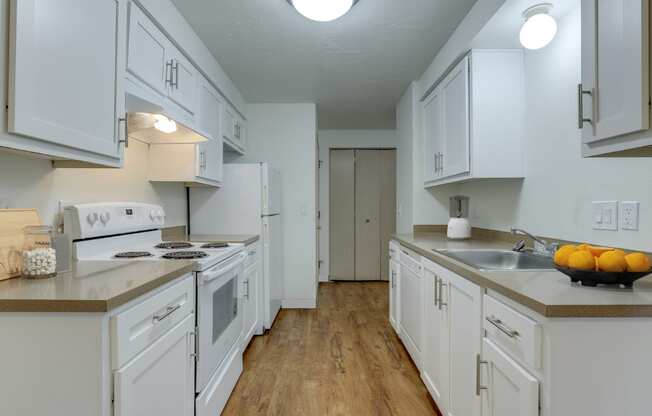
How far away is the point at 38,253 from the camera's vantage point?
48.9 inches

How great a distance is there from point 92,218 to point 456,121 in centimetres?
219

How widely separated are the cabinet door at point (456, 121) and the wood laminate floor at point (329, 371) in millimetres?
1409

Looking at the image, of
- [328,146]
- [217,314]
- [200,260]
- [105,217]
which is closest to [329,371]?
[217,314]

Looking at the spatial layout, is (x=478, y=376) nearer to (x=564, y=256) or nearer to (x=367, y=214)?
(x=564, y=256)

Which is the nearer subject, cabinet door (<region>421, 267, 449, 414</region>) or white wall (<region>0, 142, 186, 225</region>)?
white wall (<region>0, 142, 186, 225</region>)

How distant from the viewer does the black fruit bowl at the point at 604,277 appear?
1.06 m

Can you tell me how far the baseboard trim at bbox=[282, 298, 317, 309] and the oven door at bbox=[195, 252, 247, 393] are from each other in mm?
1507

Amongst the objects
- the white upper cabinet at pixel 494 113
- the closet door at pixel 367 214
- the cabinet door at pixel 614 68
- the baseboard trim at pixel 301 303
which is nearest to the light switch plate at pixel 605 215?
the cabinet door at pixel 614 68

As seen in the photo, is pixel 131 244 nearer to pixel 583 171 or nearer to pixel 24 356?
pixel 24 356

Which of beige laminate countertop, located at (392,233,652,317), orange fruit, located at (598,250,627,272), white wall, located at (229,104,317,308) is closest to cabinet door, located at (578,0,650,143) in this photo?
orange fruit, located at (598,250,627,272)

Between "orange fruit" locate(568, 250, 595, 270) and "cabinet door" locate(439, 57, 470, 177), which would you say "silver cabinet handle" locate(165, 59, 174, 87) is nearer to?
"cabinet door" locate(439, 57, 470, 177)

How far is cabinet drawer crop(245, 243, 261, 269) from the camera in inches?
113

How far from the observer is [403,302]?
9.33 feet

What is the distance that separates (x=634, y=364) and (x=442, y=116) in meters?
2.12
